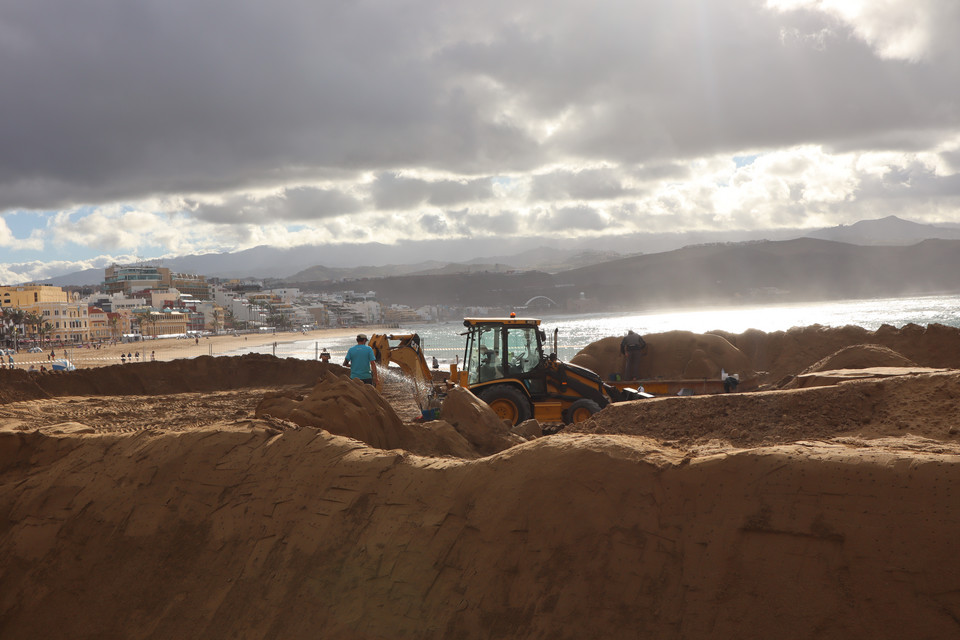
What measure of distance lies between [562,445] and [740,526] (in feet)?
4.53

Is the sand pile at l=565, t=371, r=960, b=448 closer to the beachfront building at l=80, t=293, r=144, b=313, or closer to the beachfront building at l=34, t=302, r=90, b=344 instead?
the beachfront building at l=34, t=302, r=90, b=344

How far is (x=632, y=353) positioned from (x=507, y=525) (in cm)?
1724

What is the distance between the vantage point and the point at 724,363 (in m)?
21.8

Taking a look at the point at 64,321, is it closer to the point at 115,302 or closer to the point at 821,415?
the point at 115,302

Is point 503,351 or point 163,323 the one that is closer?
point 503,351

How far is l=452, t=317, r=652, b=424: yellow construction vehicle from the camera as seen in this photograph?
12.8 metres

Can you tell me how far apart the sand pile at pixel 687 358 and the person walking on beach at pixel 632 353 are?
0.41 metres

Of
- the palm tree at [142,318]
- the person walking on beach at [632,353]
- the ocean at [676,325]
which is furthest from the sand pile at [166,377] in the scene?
the palm tree at [142,318]

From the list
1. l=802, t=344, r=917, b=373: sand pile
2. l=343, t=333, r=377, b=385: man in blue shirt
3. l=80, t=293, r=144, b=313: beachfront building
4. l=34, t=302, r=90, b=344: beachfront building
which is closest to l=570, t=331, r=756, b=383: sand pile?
l=802, t=344, r=917, b=373: sand pile

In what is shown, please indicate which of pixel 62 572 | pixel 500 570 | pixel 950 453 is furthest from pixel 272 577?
pixel 950 453

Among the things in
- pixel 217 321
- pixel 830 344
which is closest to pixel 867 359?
pixel 830 344

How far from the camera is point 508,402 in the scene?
501 inches

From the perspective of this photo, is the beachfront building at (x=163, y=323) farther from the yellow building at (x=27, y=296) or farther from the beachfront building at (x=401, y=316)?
the beachfront building at (x=401, y=316)

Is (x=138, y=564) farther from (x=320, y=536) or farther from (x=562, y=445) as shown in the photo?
(x=562, y=445)
